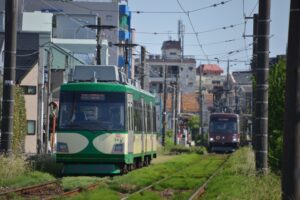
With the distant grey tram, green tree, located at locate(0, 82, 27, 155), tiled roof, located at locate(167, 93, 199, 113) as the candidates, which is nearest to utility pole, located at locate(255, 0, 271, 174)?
green tree, located at locate(0, 82, 27, 155)

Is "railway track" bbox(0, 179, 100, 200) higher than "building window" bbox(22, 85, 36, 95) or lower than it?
lower

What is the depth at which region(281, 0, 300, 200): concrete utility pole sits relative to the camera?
11805 millimetres

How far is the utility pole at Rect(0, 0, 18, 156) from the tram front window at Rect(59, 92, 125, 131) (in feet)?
5.61

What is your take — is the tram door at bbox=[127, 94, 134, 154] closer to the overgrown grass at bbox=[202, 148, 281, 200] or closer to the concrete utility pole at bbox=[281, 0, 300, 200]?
the overgrown grass at bbox=[202, 148, 281, 200]

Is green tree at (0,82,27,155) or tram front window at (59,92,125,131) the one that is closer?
tram front window at (59,92,125,131)

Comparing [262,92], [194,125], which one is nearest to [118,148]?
[262,92]

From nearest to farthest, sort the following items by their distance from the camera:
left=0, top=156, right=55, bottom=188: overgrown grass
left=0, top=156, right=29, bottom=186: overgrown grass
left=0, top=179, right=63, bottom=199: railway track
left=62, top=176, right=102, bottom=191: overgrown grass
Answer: left=0, top=179, right=63, bottom=199: railway track
left=62, top=176, right=102, bottom=191: overgrown grass
left=0, top=156, right=55, bottom=188: overgrown grass
left=0, top=156, right=29, bottom=186: overgrown grass

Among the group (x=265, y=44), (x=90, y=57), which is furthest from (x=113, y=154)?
(x=90, y=57)

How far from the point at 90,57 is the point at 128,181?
193 ft

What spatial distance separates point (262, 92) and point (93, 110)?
19.9ft

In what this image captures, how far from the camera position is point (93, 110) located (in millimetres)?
25578

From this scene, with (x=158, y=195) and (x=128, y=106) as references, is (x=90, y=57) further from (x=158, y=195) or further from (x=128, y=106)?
(x=158, y=195)

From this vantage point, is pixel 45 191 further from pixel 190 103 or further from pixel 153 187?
pixel 190 103

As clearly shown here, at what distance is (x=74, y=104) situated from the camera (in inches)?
1003
